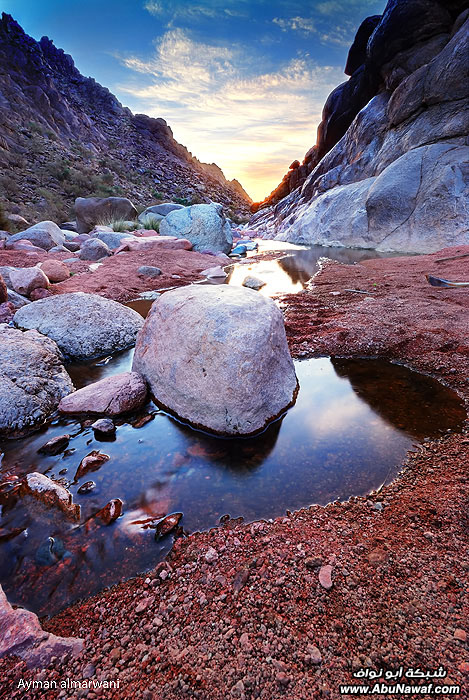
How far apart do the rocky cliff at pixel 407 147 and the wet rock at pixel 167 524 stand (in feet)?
41.1

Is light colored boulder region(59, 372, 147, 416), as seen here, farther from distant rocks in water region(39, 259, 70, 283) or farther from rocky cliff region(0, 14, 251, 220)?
rocky cliff region(0, 14, 251, 220)

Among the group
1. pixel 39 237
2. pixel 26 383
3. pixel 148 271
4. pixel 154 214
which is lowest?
pixel 26 383

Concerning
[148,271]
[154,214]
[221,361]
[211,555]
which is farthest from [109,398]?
[154,214]

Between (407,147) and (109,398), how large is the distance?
16566mm

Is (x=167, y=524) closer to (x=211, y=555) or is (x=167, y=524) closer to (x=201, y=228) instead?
(x=211, y=555)

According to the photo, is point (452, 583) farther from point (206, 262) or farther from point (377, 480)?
point (206, 262)

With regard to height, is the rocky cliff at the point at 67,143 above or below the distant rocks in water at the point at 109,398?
above

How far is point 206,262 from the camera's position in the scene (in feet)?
35.5

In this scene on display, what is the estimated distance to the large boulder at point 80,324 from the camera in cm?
392

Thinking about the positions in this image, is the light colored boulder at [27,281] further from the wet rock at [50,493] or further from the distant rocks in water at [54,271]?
the wet rock at [50,493]

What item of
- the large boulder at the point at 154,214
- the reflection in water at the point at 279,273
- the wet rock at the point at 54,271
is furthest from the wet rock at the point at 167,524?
the large boulder at the point at 154,214

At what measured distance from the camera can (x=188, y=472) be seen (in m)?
2.09

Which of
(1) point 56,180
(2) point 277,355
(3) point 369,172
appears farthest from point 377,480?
(1) point 56,180

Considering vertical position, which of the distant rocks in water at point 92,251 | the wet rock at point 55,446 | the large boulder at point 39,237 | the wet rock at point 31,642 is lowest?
the wet rock at point 55,446
